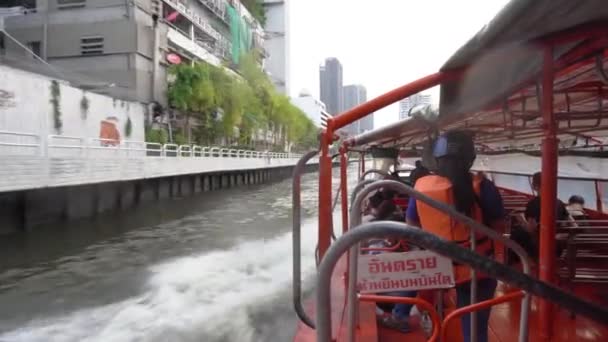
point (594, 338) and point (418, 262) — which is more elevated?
point (418, 262)

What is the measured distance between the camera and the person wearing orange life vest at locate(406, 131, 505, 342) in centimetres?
229

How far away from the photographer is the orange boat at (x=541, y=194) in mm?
1358

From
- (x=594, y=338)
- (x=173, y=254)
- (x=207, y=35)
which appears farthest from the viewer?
(x=207, y=35)

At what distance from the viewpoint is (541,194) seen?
7.30 feet

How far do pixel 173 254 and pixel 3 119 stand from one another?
10067 millimetres

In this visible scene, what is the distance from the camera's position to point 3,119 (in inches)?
623

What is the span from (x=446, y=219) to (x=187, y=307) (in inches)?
225

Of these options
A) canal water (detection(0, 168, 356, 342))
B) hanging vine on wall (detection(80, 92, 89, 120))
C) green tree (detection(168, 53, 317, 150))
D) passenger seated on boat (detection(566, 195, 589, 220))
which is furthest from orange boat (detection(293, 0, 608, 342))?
green tree (detection(168, 53, 317, 150))

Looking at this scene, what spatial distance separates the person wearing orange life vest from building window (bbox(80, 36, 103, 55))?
103 ft

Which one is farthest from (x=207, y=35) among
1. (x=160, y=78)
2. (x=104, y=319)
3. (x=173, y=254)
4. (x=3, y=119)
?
(x=104, y=319)

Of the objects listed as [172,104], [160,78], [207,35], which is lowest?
[172,104]

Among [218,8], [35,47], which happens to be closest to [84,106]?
[35,47]

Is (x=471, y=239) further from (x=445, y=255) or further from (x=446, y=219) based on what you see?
(x=445, y=255)

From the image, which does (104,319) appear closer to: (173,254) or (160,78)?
(173,254)
